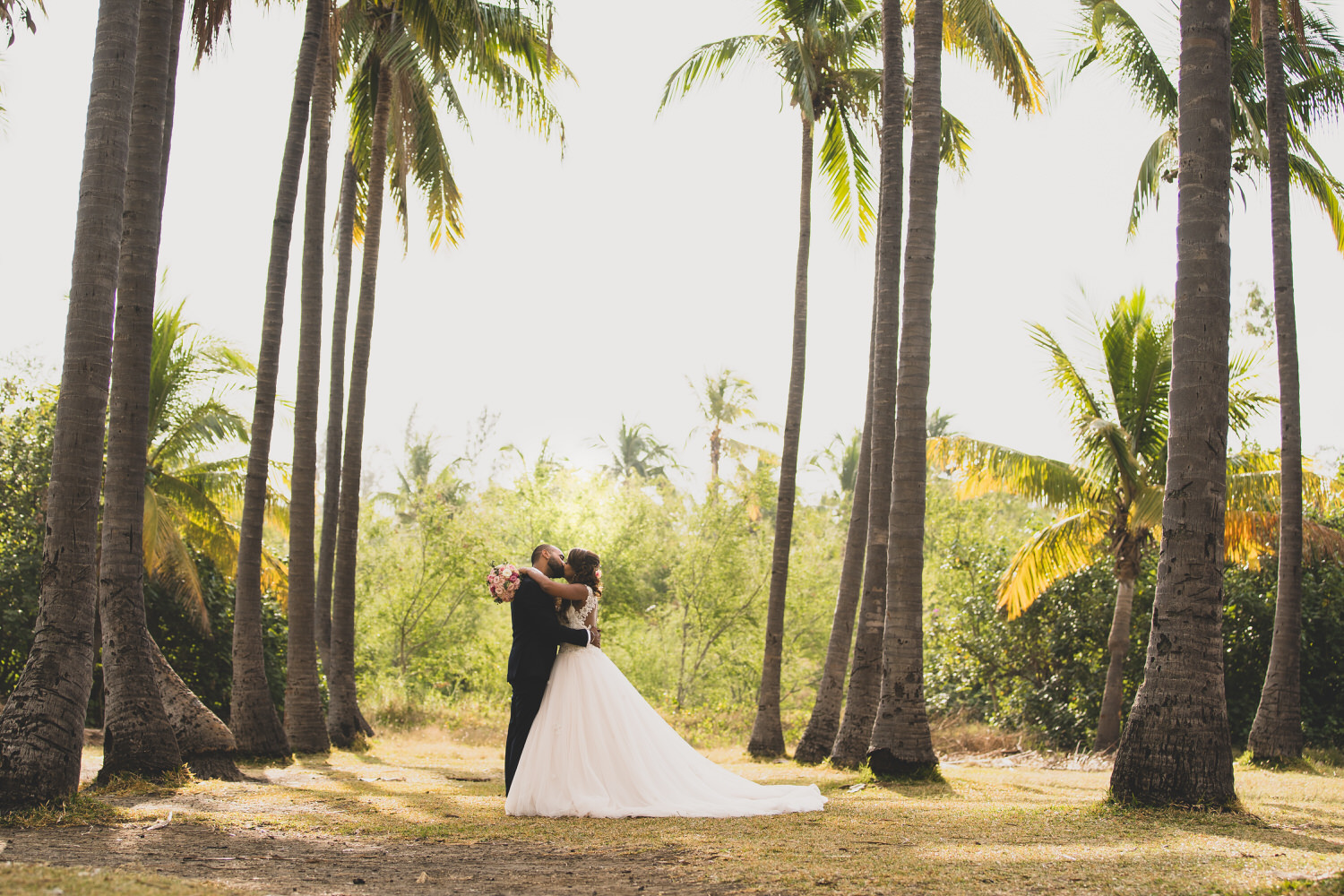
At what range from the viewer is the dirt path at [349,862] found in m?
4.35

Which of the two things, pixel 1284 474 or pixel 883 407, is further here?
pixel 1284 474

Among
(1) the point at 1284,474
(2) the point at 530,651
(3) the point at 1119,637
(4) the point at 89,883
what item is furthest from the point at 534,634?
(3) the point at 1119,637

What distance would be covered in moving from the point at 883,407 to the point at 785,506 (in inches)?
172

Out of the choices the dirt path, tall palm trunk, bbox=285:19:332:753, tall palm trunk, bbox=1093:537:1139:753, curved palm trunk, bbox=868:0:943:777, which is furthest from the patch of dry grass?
tall palm trunk, bbox=1093:537:1139:753

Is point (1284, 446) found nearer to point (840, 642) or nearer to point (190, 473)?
point (840, 642)

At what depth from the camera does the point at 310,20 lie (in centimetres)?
1250

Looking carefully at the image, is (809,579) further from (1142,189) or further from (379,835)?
(379,835)

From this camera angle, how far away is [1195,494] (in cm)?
675

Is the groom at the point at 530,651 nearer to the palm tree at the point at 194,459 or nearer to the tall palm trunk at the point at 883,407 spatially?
the tall palm trunk at the point at 883,407

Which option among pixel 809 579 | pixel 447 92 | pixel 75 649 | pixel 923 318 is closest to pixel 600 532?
pixel 809 579

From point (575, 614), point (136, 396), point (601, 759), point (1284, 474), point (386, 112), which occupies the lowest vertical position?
point (601, 759)

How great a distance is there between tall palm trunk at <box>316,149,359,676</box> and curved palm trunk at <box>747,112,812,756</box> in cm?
704

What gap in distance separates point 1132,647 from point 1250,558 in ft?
10.8

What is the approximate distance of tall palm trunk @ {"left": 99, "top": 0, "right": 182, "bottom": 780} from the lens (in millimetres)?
8094
